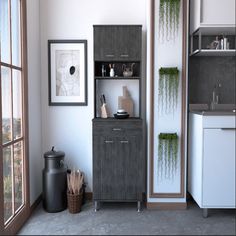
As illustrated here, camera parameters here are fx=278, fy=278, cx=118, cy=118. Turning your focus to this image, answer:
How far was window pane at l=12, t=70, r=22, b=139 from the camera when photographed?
254 centimetres

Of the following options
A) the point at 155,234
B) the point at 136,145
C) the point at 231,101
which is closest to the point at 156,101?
the point at 136,145

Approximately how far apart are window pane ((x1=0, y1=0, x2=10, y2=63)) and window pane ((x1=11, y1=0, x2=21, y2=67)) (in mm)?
112

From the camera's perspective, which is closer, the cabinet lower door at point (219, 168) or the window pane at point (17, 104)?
the window pane at point (17, 104)

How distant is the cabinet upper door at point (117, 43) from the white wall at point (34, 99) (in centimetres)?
69

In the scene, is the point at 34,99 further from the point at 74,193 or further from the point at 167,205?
the point at 167,205

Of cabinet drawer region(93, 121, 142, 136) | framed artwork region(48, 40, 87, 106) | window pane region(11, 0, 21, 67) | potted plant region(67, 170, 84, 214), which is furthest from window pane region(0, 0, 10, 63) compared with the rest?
potted plant region(67, 170, 84, 214)

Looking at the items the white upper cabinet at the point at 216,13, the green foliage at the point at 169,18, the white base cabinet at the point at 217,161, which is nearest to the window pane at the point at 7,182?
the white base cabinet at the point at 217,161

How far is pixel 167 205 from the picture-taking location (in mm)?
3035

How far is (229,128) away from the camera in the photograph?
2707 mm

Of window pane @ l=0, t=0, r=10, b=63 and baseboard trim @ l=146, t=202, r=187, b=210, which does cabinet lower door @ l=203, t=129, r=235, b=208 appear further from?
window pane @ l=0, t=0, r=10, b=63

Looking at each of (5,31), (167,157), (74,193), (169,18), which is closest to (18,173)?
(74,193)

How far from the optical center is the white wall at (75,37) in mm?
3258

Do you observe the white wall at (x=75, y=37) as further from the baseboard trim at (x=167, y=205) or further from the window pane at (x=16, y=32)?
the baseboard trim at (x=167, y=205)

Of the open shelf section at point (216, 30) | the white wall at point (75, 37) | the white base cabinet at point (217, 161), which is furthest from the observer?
the white wall at point (75, 37)
